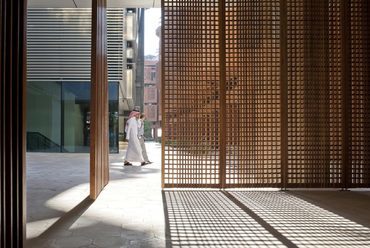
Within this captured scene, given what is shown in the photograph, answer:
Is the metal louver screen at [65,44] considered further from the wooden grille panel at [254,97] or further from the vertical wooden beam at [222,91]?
the wooden grille panel at [254,97]

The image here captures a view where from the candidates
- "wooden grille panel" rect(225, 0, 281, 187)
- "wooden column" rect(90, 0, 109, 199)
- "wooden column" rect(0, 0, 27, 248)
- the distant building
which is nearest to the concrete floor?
"wooden column" rect(90, 0, 109, 199)

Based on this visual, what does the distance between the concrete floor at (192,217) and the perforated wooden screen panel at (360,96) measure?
40cm

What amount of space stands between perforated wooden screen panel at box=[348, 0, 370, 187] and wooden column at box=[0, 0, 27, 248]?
540 centimetres

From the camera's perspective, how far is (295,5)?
667cm

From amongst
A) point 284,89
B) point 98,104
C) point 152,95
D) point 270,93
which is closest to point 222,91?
point 270,93

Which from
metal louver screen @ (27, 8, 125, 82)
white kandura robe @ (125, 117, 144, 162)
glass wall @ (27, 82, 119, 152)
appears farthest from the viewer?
glass wall @ (27, 82, 119, 152)

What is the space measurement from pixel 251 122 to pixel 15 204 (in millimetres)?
4533

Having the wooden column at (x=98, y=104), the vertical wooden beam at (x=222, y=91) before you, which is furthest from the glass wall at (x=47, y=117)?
the vertical wooden beam at (x=222, y=91)

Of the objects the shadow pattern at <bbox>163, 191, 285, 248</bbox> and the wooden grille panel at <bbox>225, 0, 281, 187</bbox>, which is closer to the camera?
the shadow pattern at <bbox>163, 191, 285, 248</bbox>

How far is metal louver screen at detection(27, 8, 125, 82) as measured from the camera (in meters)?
14.4

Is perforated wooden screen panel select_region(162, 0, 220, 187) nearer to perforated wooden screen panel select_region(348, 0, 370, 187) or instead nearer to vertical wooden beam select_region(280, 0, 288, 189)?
vertical wooden beam select_region(280, 0, 288, 189)

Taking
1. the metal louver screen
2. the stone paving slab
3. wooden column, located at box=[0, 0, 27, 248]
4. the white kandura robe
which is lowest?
the stone paving slab

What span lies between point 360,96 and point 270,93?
1473 millimetres

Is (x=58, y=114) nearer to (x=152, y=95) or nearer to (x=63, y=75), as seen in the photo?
(x=63, y=75)
